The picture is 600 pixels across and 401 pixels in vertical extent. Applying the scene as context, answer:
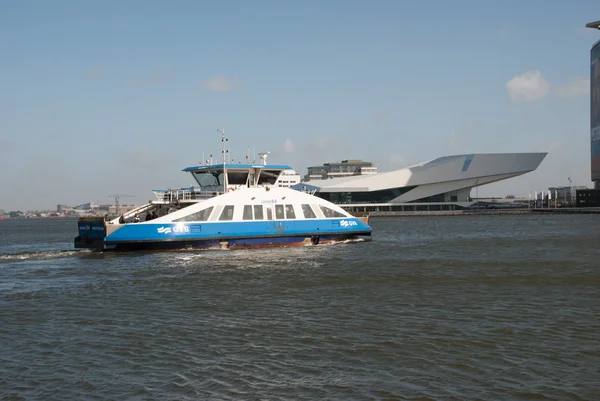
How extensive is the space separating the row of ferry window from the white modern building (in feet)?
290

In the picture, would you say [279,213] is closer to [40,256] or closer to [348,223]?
[348,223]

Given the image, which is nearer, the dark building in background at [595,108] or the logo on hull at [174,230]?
the logo on hull at [174,230]

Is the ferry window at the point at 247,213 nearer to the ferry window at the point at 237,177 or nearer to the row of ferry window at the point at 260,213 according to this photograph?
the row of ferry window at the point at 260,213

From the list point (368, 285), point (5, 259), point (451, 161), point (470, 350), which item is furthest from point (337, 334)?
point (451, 161)

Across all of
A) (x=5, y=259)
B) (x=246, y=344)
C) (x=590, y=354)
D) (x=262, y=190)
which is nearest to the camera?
(x=590, y=354)

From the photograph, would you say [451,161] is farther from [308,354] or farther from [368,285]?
[308,354]

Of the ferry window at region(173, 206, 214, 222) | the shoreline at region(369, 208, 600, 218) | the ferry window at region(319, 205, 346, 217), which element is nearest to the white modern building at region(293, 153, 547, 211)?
the shoreline at region(369, 208, 600, 218)

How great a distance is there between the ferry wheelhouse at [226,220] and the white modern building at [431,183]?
87.3 metres

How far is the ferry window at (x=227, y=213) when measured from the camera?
3067cm

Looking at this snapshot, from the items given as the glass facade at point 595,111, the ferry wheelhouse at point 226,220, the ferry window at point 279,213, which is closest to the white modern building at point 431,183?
the glass facade at point 595,111

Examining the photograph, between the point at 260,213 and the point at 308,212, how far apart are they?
3004 mm

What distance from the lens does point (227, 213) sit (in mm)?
30797

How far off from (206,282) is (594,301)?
11.5 metres

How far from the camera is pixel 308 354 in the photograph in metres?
11.0
